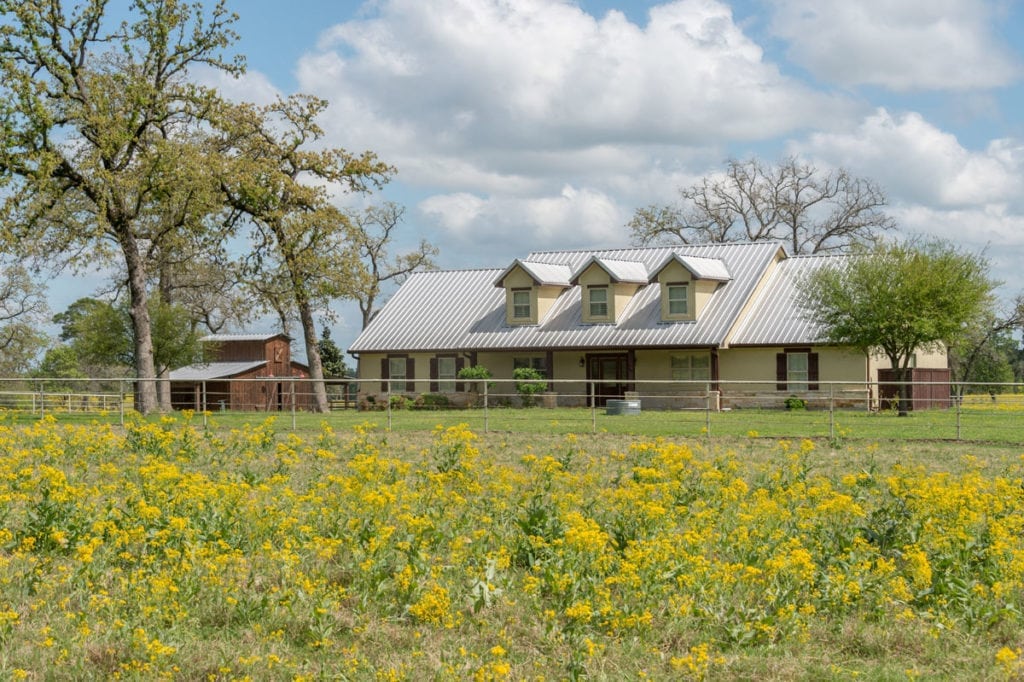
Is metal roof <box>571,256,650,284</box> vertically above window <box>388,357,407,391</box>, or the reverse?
metal roof <box>571,256,650,284</box>

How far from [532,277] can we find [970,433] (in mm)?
22841

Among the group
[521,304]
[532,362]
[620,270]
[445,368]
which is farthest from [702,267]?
[445,368]

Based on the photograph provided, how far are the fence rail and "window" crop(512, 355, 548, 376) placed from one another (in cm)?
129

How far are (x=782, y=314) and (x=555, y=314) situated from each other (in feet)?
29.7

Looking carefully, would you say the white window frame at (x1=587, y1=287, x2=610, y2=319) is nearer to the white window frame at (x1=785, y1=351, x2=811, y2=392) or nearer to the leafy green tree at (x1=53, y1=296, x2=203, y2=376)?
the white window frame at (x1=785, y1=351, x2=811, y2=392)

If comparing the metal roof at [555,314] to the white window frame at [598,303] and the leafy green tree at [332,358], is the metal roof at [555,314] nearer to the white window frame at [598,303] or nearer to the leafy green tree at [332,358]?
the white window frame at [598,303]

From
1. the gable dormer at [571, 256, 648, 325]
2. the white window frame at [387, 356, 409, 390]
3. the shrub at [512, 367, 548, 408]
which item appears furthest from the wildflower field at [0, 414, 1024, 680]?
the white window frame at [387, 356, 409, 390]

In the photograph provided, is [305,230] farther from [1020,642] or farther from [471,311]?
[1020,642]

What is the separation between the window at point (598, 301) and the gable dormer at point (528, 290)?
2124mm

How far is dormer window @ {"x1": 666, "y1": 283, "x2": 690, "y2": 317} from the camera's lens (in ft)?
146

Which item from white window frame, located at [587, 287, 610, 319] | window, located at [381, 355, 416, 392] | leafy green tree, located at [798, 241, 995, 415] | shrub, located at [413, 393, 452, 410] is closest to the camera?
leafy green tree, located at [798, 241, 995, 415]

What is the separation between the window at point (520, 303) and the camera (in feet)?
158

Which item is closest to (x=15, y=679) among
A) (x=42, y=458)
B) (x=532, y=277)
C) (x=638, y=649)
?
(x=638, y=649)

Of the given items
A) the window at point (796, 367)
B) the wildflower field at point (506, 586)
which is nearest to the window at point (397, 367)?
the window at point (796, 367)
